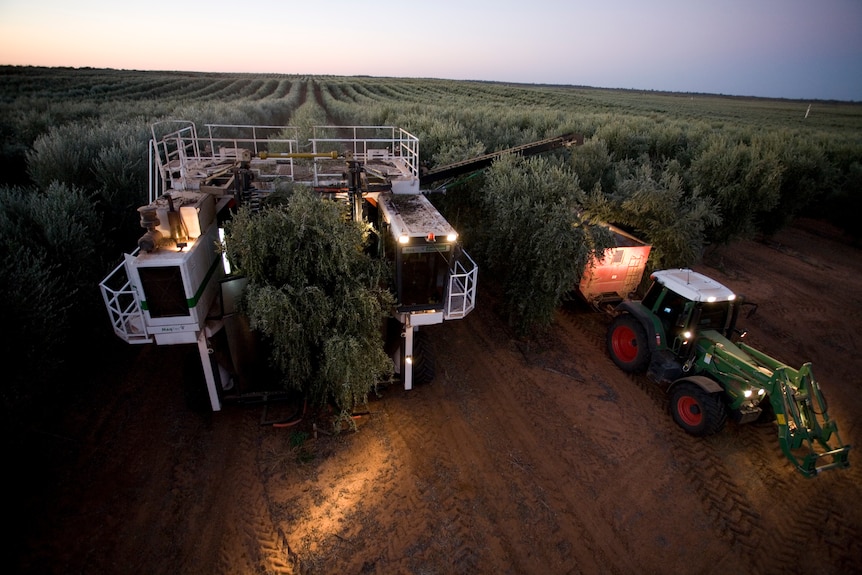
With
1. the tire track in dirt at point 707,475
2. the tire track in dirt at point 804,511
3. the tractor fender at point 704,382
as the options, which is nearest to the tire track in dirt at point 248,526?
the tire track in dirt at point 707,475

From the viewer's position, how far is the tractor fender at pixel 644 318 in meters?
10.1

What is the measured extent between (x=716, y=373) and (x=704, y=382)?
17.6 inches

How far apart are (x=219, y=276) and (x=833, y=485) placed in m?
13.2

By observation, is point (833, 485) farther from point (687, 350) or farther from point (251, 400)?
point (251, 400)

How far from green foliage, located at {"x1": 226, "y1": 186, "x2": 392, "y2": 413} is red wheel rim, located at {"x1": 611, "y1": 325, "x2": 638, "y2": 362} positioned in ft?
22.1

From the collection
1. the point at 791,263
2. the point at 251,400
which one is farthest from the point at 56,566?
the point at 791,263

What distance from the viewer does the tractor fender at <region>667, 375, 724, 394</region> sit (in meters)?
8.55

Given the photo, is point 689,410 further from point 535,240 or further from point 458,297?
point 458,297

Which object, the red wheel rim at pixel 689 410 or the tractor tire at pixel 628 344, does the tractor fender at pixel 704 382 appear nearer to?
the red wheel rim at pixel 689 410

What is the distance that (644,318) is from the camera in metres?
10.3

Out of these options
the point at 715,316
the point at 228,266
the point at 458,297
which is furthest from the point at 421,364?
Answer: the point at 715,316

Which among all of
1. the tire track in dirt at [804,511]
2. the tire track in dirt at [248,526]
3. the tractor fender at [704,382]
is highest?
the tractor fender at [704,382]

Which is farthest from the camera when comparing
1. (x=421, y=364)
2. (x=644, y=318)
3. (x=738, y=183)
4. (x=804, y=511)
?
(x=738, y=183)

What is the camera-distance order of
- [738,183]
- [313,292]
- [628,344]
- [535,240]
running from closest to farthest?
1. [313,292]
2. [628,344]
3. [535,240]
4. [738,183]
